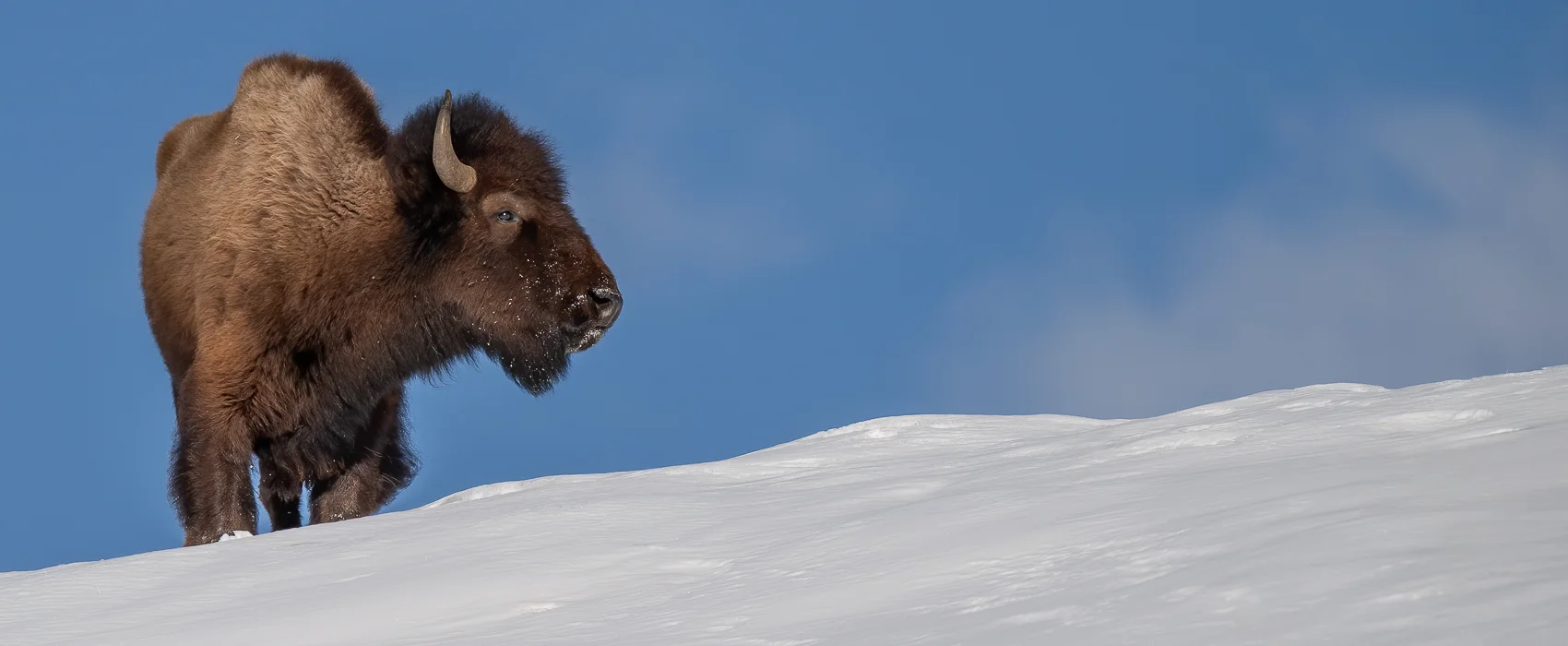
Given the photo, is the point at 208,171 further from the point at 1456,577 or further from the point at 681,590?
the point at 1456,577

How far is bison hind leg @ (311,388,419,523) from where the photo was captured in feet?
27.4

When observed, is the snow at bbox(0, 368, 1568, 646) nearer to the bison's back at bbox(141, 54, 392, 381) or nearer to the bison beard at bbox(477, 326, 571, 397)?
the bison beard at bbox(477, 326, 571, 397)

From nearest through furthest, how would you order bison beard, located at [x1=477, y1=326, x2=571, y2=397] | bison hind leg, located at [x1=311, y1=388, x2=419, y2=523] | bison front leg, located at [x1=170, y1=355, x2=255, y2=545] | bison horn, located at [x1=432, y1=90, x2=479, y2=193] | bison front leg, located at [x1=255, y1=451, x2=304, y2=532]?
1. bison front leg, located at [x1=170, y1=355, x2=255, y2=545]
2. bison horn, located at [x1=432, y1=90, x2=479, y2=193]
3. bison front leg, located at [x1=255, y1=451, x2=304, y2=532]
4. bison beard, located at [x1=477, y1=326, x2=571, y2=397]
5. bison hind leg, located at [x1=311, y1=388, x2=419, y2=523]

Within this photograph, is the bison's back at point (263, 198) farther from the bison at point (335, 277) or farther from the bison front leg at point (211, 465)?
the bison front leg at point (211, 465)

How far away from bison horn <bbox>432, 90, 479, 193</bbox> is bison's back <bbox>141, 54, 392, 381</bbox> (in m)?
0.35

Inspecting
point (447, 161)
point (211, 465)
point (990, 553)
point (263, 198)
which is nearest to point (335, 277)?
point (263, 198)

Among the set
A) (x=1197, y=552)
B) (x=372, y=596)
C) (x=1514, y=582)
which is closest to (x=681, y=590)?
(x=372, y=596)

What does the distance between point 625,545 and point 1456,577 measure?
2.76 m

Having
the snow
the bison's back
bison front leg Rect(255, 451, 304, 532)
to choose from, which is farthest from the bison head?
the snow

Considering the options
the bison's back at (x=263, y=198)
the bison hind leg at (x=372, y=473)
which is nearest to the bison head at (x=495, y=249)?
the bison's back at (x=263, y=198)

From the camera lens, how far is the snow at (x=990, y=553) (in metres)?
3.17

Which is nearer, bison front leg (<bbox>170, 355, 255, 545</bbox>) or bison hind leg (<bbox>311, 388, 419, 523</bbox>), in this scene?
bison front leg (<bbox>170, 355, 255, 545</bbox>)

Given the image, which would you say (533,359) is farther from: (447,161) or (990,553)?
(990,553)

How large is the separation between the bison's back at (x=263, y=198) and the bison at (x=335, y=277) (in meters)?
0.01
